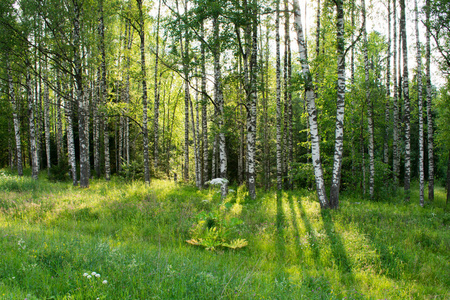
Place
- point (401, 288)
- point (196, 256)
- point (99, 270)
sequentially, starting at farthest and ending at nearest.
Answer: point (196, 256) → point (401, 288) → point (99, 270)

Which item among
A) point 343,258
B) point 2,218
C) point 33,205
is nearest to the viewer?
point 343,258

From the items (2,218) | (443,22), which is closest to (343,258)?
(2,218)

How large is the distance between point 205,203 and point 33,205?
5.87m

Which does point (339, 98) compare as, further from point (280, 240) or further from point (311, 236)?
point (280, 240)

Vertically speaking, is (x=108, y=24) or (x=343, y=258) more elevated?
(x=108, y=24)

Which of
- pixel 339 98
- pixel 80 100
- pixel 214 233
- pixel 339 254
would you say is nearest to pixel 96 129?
pixel 80 100

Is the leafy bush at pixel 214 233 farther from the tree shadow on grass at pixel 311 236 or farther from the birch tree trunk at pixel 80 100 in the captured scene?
the birch tree trunk at pixel 80 100

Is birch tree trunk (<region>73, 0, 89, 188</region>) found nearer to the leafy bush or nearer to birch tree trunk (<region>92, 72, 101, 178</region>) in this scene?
birch tree trunk (<region>92, 72, 101, 178</region>)

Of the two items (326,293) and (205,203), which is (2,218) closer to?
(205,203)

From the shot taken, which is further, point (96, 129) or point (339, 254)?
point (96, 129)

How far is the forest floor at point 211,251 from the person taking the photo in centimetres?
343

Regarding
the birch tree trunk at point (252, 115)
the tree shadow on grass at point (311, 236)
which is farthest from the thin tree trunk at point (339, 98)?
the birch tree trunk at point (252, 115)

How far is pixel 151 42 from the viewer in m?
23.7

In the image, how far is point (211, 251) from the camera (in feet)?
18.3
